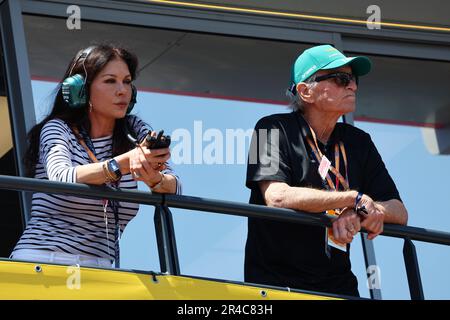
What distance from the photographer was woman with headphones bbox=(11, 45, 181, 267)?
512 cm

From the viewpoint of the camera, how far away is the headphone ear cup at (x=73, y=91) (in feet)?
18.0

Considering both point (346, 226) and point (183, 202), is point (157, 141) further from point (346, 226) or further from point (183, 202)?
point (346, 226)

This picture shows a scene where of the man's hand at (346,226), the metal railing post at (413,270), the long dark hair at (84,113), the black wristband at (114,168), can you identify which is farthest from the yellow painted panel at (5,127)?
the metal railing post at (413,270)

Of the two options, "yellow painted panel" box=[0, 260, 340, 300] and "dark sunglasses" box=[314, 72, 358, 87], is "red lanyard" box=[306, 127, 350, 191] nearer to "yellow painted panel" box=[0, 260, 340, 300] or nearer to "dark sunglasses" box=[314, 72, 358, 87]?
"dark sunglasses" box=[314, 72, 358, 87]

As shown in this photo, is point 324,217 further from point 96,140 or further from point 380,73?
point 380,73

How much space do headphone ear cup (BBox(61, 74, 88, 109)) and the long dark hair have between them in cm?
8

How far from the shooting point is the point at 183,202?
5297 millimetres

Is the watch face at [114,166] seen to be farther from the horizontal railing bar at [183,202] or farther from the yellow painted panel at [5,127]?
the yellow painted panel at [5,127]

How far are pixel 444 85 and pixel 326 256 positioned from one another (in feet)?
10.4

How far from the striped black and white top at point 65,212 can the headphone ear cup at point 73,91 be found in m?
0.12

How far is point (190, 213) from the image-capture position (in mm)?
7086

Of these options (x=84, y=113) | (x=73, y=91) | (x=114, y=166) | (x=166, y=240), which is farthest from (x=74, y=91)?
(x=166, y=240)

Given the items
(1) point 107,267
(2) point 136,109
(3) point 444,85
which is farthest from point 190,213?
(3) point 444,85

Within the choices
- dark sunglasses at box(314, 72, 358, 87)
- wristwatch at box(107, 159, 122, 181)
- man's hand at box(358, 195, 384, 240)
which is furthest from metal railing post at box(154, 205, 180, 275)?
dark sunglasses at box(314, 72, 358, 87)
